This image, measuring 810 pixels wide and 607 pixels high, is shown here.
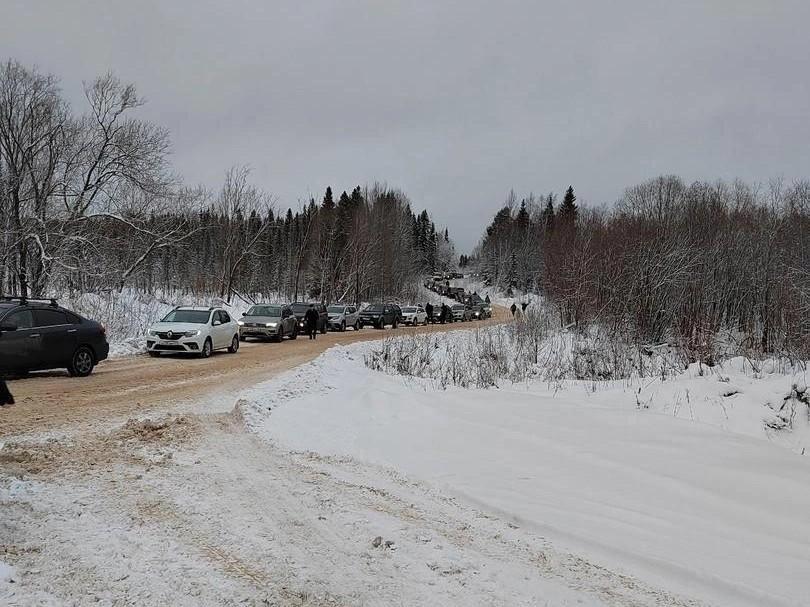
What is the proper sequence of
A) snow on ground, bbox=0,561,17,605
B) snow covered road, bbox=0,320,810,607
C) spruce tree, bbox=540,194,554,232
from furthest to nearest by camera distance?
spruce tree, bbox=540,194,554,232 → snow covered road, bbox=0,320,810,607 → snow on ground, bbox=0,561,17,605

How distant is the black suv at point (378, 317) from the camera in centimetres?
4172

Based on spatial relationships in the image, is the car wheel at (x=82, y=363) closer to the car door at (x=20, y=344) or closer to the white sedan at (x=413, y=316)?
the car door at (x=20, y=344)

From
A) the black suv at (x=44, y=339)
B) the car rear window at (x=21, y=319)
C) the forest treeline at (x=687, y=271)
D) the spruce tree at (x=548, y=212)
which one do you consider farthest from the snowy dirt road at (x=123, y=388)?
the spruce tree at (x=548, y=212)

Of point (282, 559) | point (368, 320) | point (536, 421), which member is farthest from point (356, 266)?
point (282, 559)

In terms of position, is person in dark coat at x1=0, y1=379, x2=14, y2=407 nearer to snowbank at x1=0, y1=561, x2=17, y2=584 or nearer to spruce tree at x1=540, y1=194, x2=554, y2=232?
snowbank at x1=0, y1=561, x2=17, y2=584

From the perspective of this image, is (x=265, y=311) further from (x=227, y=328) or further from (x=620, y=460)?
(x=620, y=460)

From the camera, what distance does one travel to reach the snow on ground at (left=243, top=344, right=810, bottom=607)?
4293 mm

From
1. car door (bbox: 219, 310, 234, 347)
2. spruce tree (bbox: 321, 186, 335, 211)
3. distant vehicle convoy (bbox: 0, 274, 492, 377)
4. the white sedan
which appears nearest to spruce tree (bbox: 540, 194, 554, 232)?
spruce tree (bbox: 321, 186, 335, 211)

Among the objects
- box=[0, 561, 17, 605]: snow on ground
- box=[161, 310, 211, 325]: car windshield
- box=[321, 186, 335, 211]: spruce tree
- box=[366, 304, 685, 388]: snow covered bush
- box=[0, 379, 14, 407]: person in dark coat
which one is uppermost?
box=[321, 186, 335, 211]: spruce tree

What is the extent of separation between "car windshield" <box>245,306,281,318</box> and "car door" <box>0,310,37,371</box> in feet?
49.8

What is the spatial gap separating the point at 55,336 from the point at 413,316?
3683 cm

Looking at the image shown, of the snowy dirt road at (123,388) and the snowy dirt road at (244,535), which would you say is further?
the snowy dirt road at (123,388)

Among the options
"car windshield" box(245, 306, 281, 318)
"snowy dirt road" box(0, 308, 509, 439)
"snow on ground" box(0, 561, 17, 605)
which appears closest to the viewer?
"snow on ground" box(0, 561, 17, 605)

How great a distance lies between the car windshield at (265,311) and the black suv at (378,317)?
1409cm
